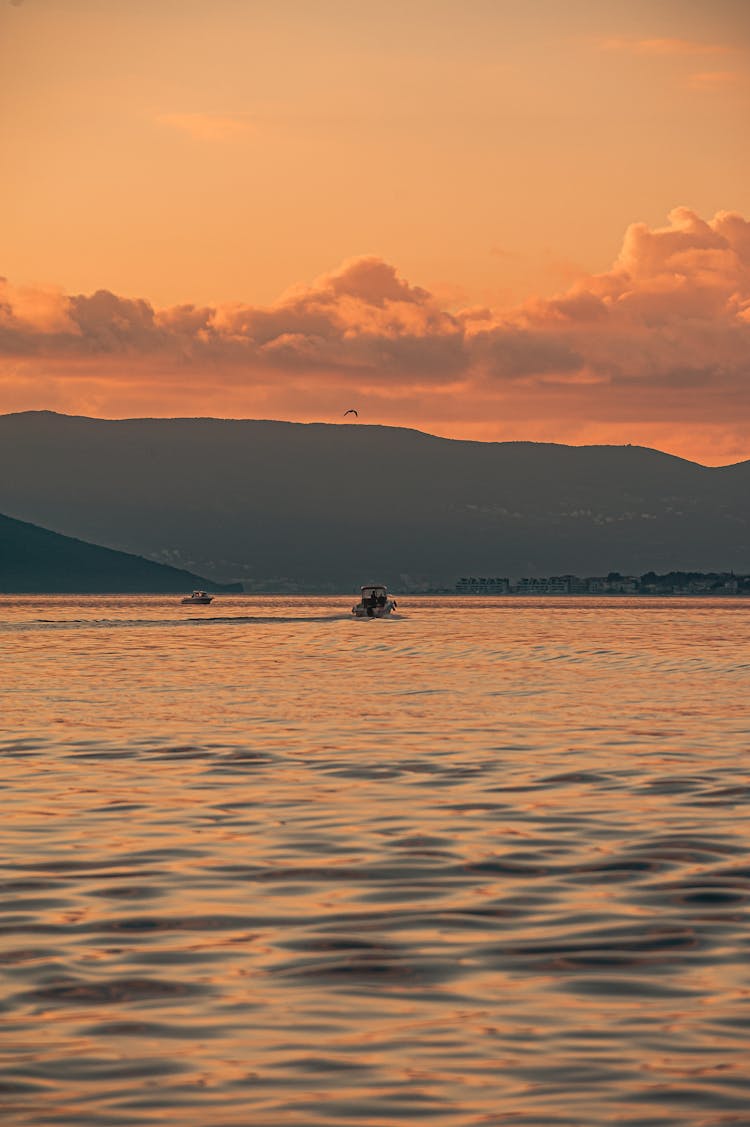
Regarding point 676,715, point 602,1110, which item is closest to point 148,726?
point 676,715

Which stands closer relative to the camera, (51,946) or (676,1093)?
(676,1093)

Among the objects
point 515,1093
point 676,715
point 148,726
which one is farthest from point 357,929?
point 676,715

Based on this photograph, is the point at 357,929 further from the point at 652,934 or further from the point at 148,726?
the point at 148,726

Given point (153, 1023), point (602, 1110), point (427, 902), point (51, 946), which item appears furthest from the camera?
point (427, 902)

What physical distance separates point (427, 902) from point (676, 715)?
33535 mm

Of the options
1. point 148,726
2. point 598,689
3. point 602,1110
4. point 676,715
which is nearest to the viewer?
point 602,1110

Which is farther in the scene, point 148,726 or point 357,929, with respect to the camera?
point 148,726

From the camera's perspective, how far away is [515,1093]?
13430 mm

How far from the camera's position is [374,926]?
65.8 feet

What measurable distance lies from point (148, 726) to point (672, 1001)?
113 ft

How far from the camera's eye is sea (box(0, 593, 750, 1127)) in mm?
13641

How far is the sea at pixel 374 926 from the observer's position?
44.8 ft

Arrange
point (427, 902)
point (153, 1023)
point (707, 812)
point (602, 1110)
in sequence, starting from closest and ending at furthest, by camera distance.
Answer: point (602, 1110) → point (153, 1023) → point (427, 902) → point (707, 812)

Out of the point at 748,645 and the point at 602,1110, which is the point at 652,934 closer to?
the point at 602,1110
